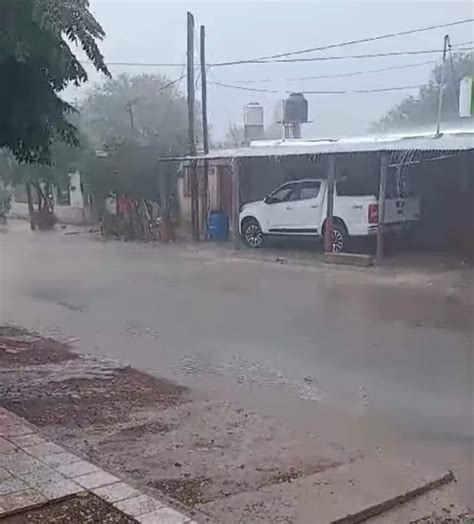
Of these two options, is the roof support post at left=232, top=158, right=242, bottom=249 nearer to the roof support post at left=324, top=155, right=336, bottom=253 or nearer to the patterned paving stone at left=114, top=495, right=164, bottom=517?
the roof support post at left=324, top=155, right=336, bottom=253

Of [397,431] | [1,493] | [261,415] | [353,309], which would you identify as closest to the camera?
[1,493]

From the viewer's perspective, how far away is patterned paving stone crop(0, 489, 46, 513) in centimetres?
404

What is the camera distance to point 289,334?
9.64m

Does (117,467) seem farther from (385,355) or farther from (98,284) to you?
(98,284)

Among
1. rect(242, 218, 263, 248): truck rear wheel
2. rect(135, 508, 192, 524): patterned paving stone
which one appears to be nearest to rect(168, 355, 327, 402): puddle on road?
rect(135, 508, 192, 524): patterned paving stone

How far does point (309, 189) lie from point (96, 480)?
46.7 feet

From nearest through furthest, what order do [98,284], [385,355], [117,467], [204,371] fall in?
[117,467] < [204,371] < [385,355] < [98,284]

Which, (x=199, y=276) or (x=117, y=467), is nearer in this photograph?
(x=117, y=467)

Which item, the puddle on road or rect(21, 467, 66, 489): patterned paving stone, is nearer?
rect(21, 467, 66, 489): patterned paving stone

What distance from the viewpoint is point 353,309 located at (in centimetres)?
1127

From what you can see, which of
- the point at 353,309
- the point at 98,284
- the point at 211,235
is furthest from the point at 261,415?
the point at 211,235

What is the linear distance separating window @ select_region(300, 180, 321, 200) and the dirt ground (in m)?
10.9

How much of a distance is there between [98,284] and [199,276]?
79.3 inches

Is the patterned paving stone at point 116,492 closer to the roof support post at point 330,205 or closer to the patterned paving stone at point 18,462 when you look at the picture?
the patterned paving stone at point 18,462
